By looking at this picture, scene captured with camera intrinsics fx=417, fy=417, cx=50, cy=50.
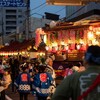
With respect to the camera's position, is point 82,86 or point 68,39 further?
point 68,39

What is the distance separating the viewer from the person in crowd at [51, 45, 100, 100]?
13.2 feet

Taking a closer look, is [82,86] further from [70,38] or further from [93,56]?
[70,38]

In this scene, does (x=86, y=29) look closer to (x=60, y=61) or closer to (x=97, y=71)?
(x=60, y=61)

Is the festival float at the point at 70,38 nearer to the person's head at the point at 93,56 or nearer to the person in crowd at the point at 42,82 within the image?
the person in crowd at the point at 42,82

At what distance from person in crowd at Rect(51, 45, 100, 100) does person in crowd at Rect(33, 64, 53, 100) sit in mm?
7944

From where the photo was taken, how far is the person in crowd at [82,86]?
4020 mm

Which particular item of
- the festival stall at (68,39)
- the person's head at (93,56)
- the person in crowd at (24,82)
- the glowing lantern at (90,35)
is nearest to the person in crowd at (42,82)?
the person in crowd at (24,82)

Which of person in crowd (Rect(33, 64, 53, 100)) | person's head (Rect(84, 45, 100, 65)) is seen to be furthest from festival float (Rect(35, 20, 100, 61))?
person's head (Rect(84, 45, 100, 65))

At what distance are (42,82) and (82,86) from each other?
811cm

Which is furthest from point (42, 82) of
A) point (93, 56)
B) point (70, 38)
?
point (70, 38)

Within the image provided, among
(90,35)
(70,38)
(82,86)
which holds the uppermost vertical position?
(90,35)

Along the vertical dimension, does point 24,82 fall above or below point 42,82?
below

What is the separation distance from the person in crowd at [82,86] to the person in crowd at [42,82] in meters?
7.94

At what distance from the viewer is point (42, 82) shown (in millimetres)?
12125
